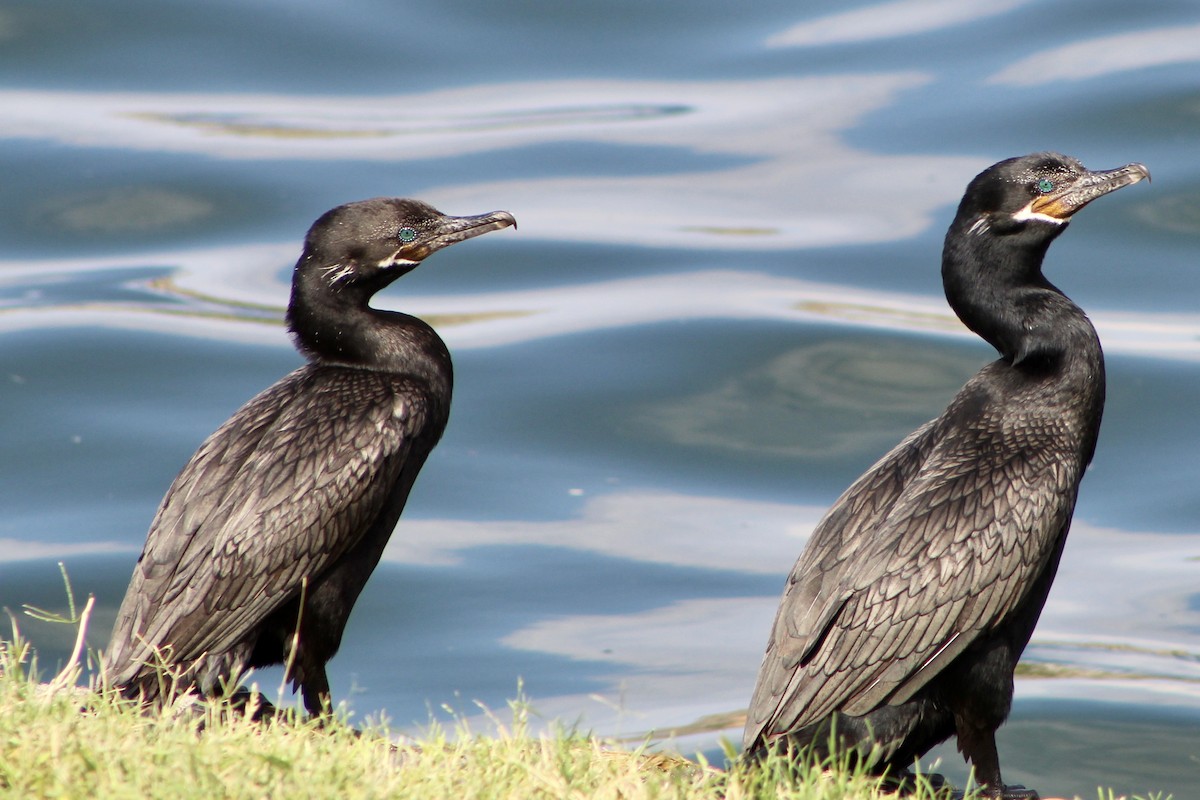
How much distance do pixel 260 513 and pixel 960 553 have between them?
2382mm

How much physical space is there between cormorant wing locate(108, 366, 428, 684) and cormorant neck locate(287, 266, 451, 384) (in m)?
0.20

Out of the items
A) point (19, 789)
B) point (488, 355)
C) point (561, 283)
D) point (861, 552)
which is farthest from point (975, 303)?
point (561, 283)

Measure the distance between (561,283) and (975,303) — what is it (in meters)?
8.52

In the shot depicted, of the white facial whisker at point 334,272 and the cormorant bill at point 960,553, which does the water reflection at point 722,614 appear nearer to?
the white facial whisker at point 334,272

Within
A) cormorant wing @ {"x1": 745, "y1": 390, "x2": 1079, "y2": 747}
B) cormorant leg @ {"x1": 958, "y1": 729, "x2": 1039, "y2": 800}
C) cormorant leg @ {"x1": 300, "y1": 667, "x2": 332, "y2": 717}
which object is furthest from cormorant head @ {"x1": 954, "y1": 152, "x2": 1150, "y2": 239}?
cormorant leg @ {"x1": 300, "y1": 667, "x2": 332, "y2": 717}

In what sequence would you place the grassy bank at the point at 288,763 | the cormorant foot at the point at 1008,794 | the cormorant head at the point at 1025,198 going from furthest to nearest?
the cormorant head at the point at 1025,198
the cormorant foot at the point at 1008,794
the grassy bank at the point at 288,763

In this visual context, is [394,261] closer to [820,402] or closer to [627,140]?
[820,402]

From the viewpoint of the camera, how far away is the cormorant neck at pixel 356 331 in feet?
22.2

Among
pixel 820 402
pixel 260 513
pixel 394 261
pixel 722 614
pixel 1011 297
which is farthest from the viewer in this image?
pixel 820 402

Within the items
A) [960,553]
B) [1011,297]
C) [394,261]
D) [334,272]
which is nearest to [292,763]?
[960,553]

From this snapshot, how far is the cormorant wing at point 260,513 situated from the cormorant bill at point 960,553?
61.2 inches

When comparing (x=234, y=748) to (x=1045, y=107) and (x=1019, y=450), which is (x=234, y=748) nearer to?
(x=1019, y=450)

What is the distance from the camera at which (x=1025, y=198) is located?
6340mm

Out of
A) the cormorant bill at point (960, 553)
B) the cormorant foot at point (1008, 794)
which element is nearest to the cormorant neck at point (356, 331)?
the cormorant bill at point (960, 553)
